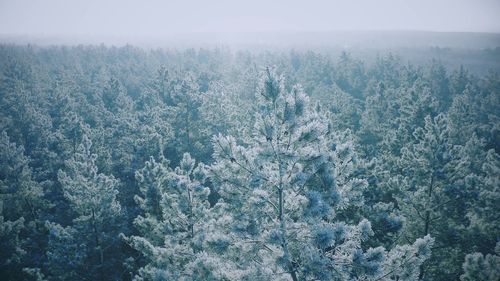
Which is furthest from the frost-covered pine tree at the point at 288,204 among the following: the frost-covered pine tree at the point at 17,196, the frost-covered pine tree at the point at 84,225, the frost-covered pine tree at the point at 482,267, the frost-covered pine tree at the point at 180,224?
the frost-covered pine tree at the point at 17,196

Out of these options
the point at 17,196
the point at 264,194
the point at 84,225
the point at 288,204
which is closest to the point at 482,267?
the point at 288,204

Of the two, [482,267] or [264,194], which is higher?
[264,194]

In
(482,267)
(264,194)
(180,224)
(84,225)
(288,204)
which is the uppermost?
(264,194)

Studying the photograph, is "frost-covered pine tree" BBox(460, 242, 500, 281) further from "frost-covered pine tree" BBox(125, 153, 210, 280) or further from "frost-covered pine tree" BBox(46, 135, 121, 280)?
"frost-covered pine tree" BBox(46, 135, 121, 280)

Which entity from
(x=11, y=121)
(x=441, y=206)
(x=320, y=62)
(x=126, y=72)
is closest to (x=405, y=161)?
(x=441, y=206)

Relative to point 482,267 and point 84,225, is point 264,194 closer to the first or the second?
point 482,267

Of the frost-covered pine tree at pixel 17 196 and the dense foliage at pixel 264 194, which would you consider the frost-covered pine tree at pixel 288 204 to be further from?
the frost-covered pine tree at pixel 17 196

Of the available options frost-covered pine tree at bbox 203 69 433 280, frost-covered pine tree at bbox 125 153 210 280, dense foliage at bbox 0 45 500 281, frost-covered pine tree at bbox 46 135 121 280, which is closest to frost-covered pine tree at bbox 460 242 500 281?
dense foliage at bbox 0 45 500 281

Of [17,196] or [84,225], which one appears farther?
[17,196]
